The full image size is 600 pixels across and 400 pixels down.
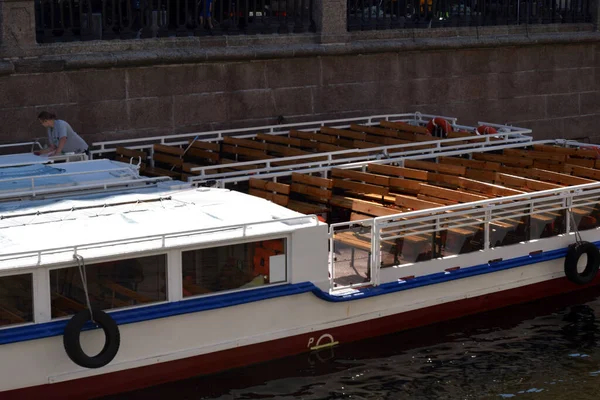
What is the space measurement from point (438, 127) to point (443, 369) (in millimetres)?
6950

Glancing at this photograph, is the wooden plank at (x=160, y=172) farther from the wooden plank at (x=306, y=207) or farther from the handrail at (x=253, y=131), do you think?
the wooden plank at (x=306, y=207)

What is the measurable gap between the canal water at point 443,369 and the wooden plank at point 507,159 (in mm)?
2728

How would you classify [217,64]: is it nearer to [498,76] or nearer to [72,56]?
[72,56]

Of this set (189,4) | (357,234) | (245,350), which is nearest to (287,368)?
(245,350)

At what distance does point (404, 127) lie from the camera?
18.3 m

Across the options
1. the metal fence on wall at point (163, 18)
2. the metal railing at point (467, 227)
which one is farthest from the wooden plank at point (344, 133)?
the metal railing at point (467, 227)

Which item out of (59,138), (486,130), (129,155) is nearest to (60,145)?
(59,138)

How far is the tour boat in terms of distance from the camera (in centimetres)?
1080

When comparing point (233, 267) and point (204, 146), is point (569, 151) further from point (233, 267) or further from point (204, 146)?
point (233, 267)

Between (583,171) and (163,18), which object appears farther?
(163,18)

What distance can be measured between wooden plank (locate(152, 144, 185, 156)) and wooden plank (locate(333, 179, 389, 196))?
2.67m

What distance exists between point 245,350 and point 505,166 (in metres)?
5.69

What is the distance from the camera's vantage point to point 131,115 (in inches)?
696

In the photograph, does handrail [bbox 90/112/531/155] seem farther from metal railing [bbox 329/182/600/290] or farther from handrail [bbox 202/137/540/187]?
metal railing [bbox 329/182/600/290]
